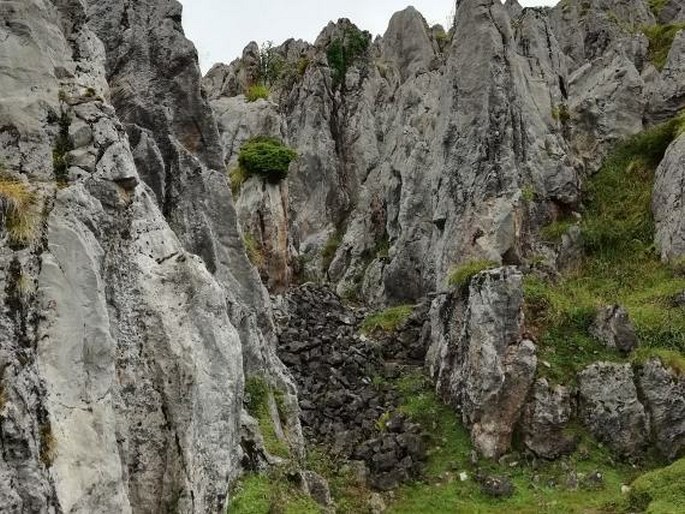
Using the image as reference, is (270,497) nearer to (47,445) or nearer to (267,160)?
(47,445)

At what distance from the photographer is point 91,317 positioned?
36.1 feet

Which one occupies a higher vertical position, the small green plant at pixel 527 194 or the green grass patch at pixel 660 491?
the small green plant at pixel 527 194

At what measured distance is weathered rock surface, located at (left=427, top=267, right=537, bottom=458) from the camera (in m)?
24.3

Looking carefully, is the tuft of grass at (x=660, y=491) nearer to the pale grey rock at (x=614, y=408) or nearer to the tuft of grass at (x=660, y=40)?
the pale grey rock at (x=614, y=408)

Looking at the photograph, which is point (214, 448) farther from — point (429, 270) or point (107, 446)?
point (429, 270)

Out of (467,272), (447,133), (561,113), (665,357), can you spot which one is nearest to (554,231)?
(447,133)

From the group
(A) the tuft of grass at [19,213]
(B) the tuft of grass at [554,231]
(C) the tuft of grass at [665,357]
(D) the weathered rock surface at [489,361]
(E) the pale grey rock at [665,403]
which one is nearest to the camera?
(A) the tuft of grass at [19,213]

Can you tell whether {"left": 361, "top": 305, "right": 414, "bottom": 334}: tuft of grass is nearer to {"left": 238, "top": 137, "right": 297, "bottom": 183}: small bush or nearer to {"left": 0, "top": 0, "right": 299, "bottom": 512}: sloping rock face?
{"left": 238, "top": 137, "right": 297, "bottom": 183}: small bush

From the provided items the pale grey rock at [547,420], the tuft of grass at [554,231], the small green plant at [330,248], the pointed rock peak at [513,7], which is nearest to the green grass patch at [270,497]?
the pale grey rock at [547,420]

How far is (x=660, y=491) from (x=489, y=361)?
7.46 metres

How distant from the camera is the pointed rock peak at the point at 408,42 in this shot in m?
71.9

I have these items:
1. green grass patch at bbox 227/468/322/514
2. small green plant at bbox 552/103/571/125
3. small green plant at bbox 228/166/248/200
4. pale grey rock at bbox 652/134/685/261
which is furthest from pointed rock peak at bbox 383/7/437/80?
green grass patch at bbox 227/468/322/514

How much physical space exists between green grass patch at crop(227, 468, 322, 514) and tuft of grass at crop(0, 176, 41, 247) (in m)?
7.83

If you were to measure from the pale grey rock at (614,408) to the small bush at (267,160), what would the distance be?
21982 millimetres
